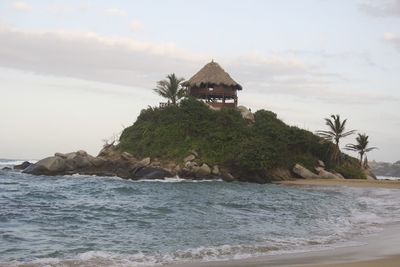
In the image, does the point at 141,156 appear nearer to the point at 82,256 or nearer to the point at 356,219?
the point at 356,219

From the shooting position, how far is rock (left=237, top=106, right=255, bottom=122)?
2014 inches

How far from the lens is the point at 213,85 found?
5575cm

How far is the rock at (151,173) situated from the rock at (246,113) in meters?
12.9

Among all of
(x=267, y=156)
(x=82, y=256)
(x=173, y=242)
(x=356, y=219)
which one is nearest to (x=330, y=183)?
(x=267, y=156)

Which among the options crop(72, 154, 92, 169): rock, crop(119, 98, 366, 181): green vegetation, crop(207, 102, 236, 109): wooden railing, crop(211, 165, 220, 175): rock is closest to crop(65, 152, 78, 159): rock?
crop(72, 154, 92, 169): rock

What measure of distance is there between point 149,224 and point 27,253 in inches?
210

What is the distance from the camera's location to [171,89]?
56562 mm

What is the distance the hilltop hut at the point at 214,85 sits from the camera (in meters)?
54.7

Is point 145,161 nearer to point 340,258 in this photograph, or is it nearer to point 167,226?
point 167,226

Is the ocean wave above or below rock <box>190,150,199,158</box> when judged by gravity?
below

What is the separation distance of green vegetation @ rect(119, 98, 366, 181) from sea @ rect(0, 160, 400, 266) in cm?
1860

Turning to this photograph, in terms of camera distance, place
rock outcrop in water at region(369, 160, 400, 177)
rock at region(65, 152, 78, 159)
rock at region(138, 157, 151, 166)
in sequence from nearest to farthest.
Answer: rock at region(138, 157, 151, 166)
rock at region(65, 152, 78, 159)
rock outcrop in water at region(369, 160, 400, 177)

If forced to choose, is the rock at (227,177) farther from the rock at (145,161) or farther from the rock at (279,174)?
the rock at (145,161)

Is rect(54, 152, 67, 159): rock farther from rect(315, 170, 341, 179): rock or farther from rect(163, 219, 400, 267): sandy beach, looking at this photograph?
rect(163, 219, 400, 267): sandy beach
